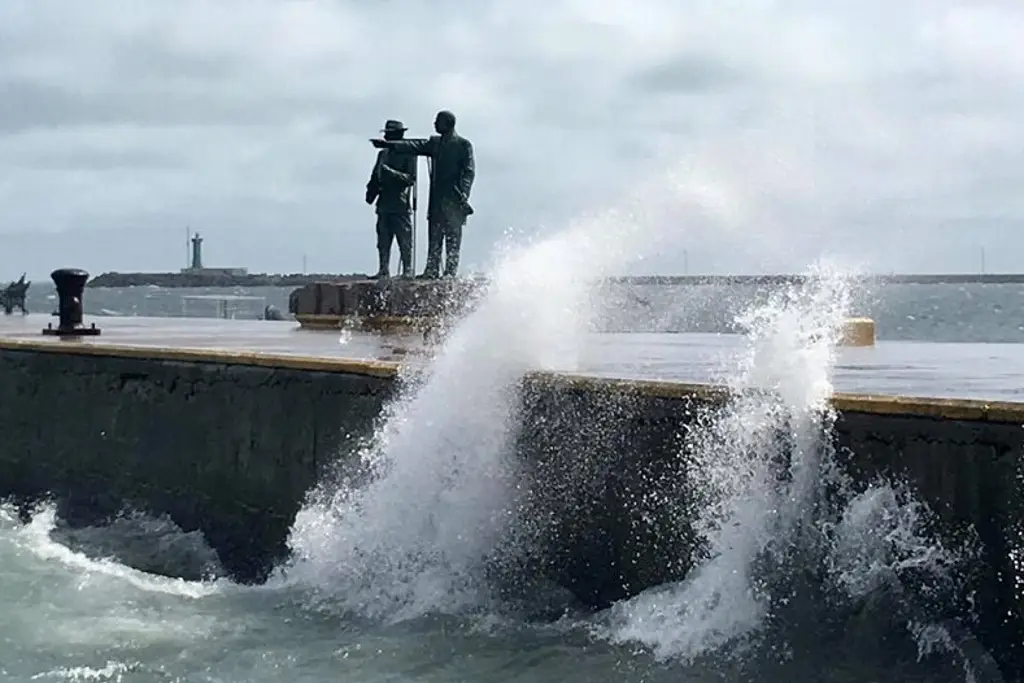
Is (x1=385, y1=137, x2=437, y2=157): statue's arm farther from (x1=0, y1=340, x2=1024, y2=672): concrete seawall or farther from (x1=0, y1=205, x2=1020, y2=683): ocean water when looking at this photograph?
(x1=0, y1=205, x2=1020, y2=683): ocean water

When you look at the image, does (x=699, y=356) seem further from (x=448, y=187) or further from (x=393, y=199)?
(x=393, y=199)

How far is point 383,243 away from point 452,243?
47.7 inches

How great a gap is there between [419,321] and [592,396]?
852 centimetres

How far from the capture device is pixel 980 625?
5184 millimetres

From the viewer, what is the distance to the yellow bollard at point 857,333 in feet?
38.4

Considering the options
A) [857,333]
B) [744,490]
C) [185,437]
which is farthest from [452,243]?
[744,490]

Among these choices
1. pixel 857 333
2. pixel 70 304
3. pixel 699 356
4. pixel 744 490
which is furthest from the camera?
pixel 70 304

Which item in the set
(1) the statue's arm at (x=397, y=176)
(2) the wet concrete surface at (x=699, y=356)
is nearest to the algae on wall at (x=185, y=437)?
(2) the wet concrete surface at (x=699, y=356)

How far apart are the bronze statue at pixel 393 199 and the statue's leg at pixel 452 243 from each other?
724mm

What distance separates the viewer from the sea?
17.8 ft

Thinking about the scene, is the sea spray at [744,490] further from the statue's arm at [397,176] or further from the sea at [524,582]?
the statue's arm at [397,176]

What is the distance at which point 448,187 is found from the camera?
1542 centimetres

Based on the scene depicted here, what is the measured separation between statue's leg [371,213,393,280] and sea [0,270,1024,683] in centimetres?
845

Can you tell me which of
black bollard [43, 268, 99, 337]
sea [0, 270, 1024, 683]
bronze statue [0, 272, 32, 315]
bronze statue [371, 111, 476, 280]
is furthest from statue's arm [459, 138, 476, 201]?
bronze statue [0, 272, 32, 315]
